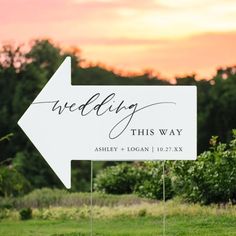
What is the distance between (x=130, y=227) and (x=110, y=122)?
10.9 ft

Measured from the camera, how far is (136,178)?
23875mm

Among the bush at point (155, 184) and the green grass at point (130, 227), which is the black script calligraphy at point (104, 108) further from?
the bush at point (155, 184)

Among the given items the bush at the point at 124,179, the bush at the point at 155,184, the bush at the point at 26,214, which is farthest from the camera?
the bush at the point at 124,179

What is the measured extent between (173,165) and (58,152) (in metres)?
6.02

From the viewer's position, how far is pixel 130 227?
15836 millimetres

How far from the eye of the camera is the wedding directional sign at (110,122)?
13.2 meters

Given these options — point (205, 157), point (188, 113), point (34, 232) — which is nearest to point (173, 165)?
point (205, 157)

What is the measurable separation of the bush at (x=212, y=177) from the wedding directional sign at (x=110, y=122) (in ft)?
16.0

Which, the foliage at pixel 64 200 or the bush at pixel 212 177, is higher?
the bush at pixel 212 177

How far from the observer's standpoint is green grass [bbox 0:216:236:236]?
48.2 feet

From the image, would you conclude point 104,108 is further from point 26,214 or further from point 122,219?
point 26,214

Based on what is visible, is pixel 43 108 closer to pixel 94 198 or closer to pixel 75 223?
pixel 75 223

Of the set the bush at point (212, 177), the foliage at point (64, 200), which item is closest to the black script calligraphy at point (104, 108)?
the bush at point (212, 177)

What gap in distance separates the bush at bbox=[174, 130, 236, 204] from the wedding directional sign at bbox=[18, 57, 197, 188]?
486 cm
